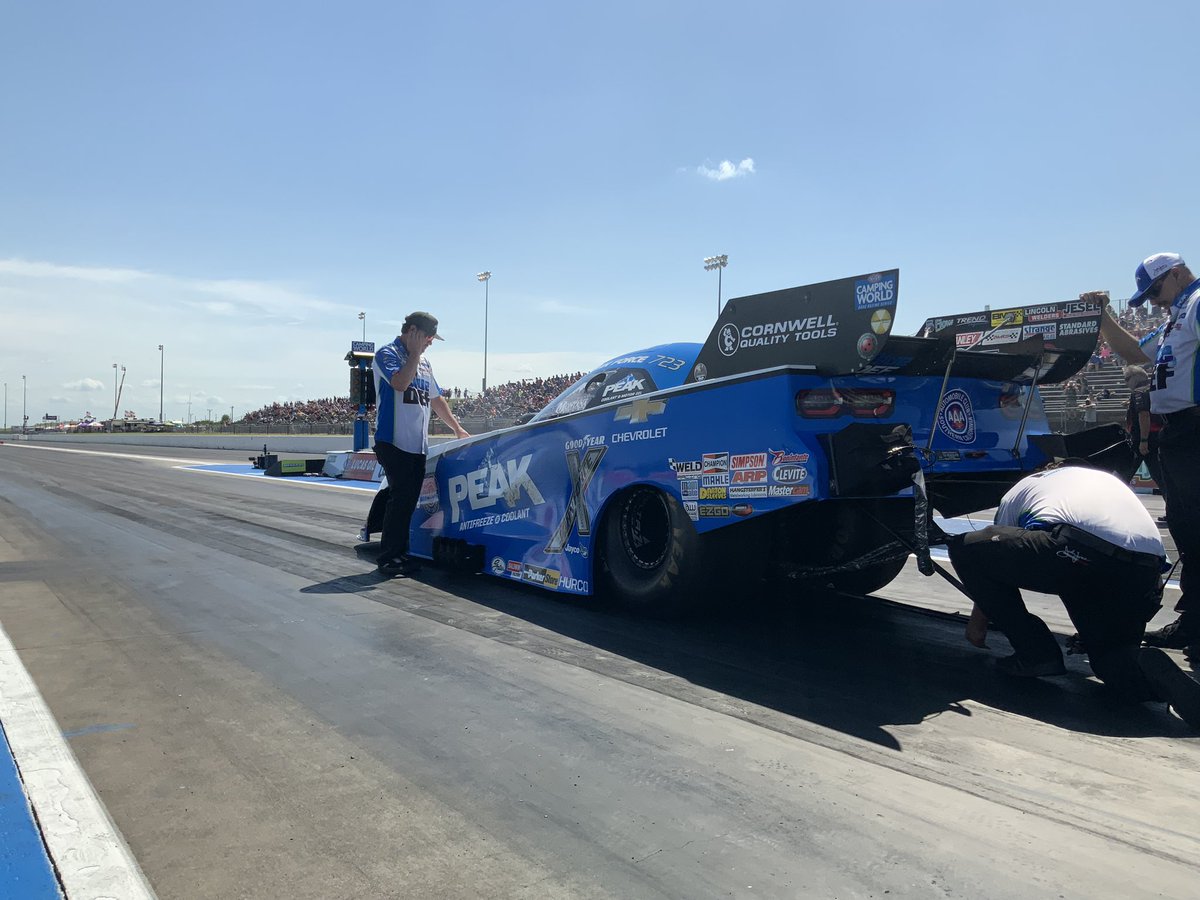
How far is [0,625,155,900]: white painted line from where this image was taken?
2.10m

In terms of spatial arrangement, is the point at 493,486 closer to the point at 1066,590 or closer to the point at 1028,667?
the point at 1028,667

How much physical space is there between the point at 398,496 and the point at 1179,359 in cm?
518

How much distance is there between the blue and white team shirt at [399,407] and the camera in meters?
6.54

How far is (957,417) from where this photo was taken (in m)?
4.38

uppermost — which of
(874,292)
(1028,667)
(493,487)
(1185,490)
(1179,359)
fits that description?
(874,292)

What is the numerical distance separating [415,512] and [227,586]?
158cm

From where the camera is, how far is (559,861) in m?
2.21

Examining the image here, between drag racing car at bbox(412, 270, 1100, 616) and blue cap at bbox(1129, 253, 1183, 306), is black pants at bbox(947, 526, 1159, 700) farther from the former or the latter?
blue cap at bbox(1129, 253, 1183, 306)

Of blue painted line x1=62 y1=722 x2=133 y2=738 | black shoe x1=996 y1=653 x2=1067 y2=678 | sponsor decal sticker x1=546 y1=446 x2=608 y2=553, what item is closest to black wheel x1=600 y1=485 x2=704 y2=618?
sponsor decal sticker x1=546 y1=446 x2=608 y2=553

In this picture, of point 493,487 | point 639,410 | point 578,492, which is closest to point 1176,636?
point 639,410

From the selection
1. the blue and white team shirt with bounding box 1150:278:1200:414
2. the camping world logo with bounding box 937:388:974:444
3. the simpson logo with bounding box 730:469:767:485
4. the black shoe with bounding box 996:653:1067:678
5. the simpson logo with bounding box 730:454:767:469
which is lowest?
the black shoe with bounding box 996:653:1067:678

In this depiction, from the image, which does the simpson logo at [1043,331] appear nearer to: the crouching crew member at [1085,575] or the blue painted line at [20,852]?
the crouching crew member at [1085,575]

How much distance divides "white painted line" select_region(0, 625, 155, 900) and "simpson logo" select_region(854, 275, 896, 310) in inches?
130

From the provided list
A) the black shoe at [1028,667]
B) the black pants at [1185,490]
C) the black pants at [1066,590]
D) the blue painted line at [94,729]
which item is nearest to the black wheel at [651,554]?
the black pants at [1066,590]
